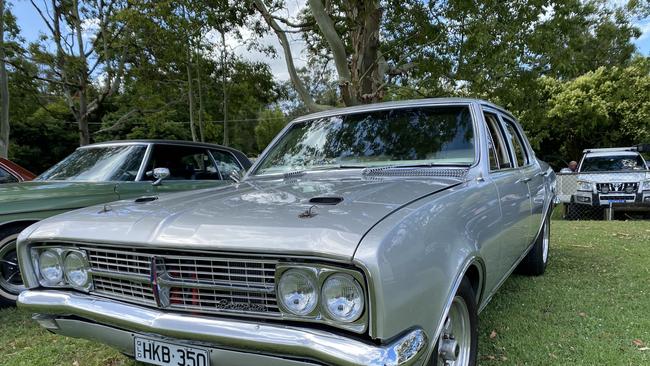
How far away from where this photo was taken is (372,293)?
1593mm

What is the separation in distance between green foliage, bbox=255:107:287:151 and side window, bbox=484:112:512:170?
152 feet

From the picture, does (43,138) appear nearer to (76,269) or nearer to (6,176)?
(6,176)

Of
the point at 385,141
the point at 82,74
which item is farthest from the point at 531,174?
the point at 82,74

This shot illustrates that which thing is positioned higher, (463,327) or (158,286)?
(158,286)

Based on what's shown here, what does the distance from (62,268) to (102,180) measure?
3.10 meters

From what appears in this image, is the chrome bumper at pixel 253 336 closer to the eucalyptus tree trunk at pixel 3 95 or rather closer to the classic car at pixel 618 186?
the classic car at pixel 618 186

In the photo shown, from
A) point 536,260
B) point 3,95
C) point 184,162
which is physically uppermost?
point 3,95

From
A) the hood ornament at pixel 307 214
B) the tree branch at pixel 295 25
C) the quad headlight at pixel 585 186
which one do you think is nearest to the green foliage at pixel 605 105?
the quad headlight at pixel 585 186

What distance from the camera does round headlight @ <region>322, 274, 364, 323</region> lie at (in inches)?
66.2

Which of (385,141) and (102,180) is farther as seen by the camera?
(102,180)

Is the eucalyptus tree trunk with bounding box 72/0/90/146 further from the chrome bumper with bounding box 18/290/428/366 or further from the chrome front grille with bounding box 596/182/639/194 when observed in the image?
the chrome front grille with bounding box 596/182/639/194

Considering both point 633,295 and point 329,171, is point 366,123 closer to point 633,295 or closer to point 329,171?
point 329,171

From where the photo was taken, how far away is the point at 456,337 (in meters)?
2.41

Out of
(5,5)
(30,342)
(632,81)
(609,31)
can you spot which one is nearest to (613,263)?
(30,342)
